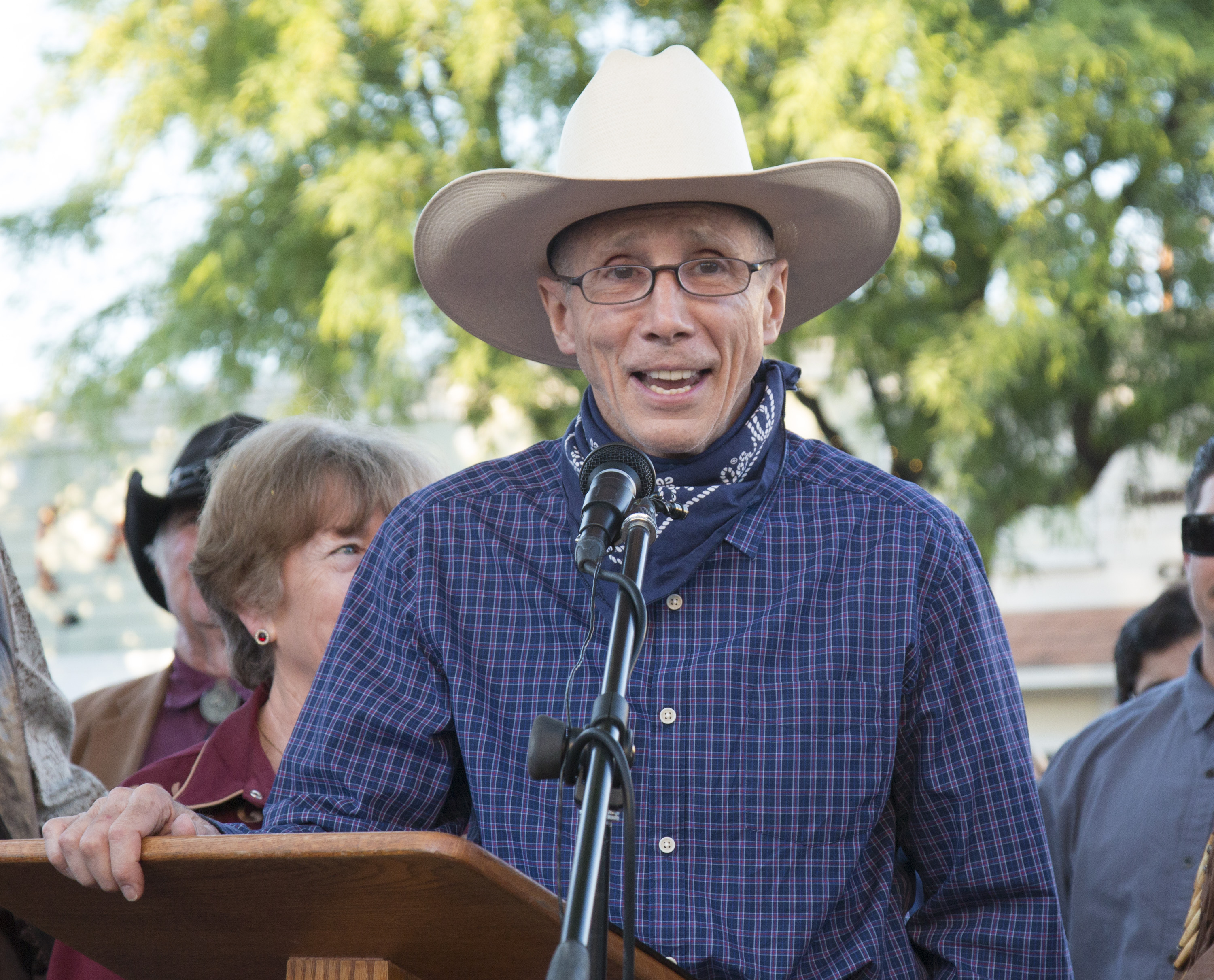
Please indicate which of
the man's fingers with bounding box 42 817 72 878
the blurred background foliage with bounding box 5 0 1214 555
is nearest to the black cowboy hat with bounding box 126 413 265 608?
the man's fingers with bounding box 42 817 72 878

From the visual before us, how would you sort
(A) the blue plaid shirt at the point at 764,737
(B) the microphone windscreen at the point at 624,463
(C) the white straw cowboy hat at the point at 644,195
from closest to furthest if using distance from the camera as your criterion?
(B) the microphone windscreen at the point at 624,463, (A) the blue plaid shirt at the point at 764,737, (C) the white straw cowboy hat at the point at 644,195

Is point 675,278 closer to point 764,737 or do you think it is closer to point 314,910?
point 764,737

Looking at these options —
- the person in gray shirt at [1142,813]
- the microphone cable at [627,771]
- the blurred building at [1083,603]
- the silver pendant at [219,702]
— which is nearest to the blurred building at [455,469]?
the blurred building at [1083,603]

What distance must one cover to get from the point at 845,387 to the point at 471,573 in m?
7.23

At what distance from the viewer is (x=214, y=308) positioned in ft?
31.6

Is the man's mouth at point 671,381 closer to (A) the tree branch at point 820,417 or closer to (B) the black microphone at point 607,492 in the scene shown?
(B) the black microphone at point 607,492

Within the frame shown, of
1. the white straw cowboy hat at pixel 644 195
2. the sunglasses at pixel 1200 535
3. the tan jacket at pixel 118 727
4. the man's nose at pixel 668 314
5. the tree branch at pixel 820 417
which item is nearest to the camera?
the man's nose at pixel 668 314

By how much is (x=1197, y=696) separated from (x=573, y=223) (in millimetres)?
2520

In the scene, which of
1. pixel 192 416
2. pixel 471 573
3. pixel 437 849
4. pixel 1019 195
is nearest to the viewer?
pixel 437 849

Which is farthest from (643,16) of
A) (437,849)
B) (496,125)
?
(437,849)

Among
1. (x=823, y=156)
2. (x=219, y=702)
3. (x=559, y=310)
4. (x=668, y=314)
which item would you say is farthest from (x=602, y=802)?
(x=823, y=156)

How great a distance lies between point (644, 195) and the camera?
8.23ft

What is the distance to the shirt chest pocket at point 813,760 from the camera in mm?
2232

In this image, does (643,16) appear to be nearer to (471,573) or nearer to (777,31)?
(777,31)
